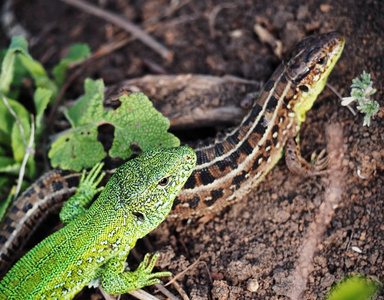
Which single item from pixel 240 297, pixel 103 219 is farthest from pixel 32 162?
pixel 240 297

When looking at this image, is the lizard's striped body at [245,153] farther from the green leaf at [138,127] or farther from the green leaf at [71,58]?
the green leaf at [71,58]

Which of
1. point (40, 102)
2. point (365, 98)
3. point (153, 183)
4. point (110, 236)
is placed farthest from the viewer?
point (40, 102)

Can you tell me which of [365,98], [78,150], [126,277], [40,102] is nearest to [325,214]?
[365,98]

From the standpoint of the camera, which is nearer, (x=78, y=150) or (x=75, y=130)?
(x=78, y=150)

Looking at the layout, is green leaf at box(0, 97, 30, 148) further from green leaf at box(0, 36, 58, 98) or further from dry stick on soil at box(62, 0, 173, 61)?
dry stick on soil at box(62, 0, 173, 61)

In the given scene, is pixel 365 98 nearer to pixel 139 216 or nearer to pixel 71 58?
pixel 139 216

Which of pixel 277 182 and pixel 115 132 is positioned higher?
pixel 115 132

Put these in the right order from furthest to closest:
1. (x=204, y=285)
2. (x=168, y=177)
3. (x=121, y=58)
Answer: (x=121, y=58) < (x=204, y=285) < (x=168, y=177)

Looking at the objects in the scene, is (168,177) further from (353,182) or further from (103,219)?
(353,182)
